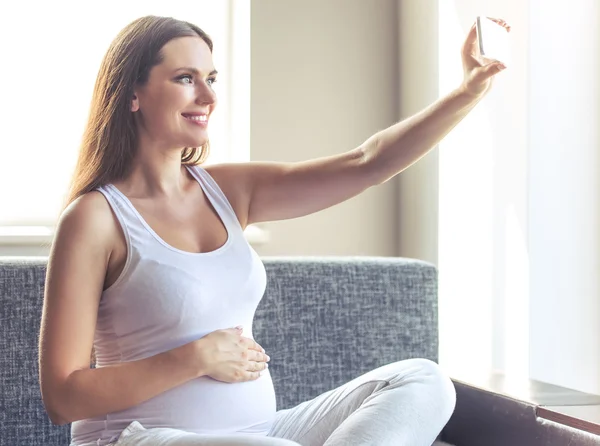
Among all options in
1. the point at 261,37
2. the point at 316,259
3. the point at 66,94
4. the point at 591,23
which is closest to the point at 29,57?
the point at 66,94

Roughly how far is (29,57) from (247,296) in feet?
4.53

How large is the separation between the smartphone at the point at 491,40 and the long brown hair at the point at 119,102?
0.49 meters

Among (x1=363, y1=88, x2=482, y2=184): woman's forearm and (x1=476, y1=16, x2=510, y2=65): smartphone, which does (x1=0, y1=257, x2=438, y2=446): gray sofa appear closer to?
(x1=363, y1=88, x2=482, y2=184): woman's forearm

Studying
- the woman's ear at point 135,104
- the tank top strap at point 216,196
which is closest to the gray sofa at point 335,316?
the tank top strap at point 216,196

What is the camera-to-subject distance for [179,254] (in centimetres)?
146

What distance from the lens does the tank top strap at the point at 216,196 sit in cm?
161

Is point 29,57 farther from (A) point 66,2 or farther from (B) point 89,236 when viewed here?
(B) point 89,236

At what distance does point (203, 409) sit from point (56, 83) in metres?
1.45

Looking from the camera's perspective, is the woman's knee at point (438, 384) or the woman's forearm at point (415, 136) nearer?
the woman's knee at point (438, 384)

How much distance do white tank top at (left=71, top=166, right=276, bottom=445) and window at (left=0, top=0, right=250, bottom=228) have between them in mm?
1100

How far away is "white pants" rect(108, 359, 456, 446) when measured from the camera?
1.26 meters

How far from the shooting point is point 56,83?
2586mm

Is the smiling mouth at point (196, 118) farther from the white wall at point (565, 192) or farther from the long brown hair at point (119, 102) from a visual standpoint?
the white wall at point (565, 192)

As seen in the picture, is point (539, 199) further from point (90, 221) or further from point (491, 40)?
point (90, 221)
